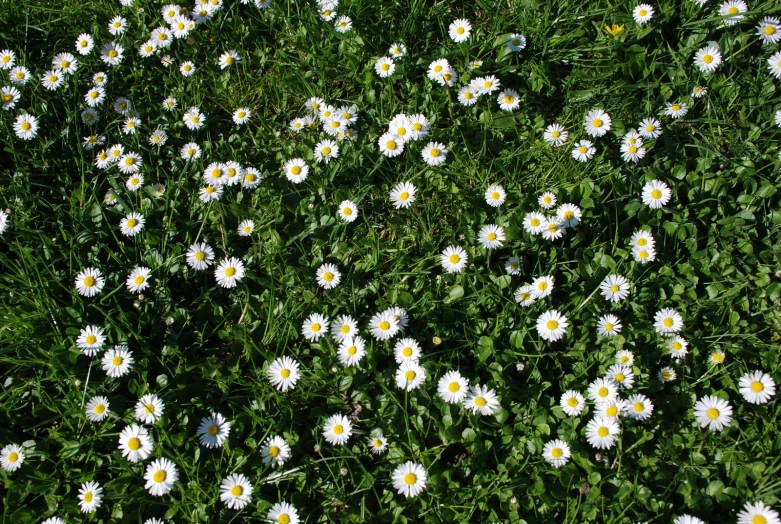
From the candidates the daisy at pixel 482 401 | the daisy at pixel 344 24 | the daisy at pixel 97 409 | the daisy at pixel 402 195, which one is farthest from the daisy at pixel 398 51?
the daisy at pixel 97 409

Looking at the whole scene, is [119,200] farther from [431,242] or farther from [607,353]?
[607,353]

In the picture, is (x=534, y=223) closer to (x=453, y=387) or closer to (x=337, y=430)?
(x=453, y=387)

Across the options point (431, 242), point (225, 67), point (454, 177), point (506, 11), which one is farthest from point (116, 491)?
point (506, 11)

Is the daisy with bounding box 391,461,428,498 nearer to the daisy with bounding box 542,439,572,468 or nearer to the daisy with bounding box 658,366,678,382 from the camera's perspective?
the daisy with bounding box 542,439,572,468

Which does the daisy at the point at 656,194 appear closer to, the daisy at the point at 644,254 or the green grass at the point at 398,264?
the green grass at the point at 398,264

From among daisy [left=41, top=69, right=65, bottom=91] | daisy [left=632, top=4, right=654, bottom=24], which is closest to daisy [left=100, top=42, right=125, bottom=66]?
daisy [left=41, top=69, right=65, bottom=91]

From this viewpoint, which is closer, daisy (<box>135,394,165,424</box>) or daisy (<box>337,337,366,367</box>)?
daisy (<box>135,394,165,424</box>)
